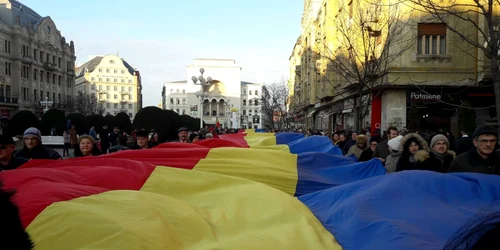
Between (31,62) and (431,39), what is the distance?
72904 mm

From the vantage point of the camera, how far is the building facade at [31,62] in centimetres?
7200

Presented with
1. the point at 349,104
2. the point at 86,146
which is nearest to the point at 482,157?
the point at 86,146

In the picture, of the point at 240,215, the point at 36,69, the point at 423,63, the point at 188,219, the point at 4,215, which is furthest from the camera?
the point at 36,69

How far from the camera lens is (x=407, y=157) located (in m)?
6.63

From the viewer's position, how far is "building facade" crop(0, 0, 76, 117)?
7200 centimetres

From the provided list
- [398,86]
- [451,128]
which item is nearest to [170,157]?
[398,86]

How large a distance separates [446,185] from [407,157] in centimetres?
241

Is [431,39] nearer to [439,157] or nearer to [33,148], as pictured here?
[439,157]

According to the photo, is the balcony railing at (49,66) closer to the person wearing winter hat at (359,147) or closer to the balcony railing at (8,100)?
the balcony railing at (8,100)

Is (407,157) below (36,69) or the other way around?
below

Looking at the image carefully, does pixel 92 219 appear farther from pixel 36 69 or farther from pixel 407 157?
pixel 36 69

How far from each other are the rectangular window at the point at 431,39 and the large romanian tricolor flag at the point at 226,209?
20.5 metres

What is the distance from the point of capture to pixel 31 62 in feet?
256

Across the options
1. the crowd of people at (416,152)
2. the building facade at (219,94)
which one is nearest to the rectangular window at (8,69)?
the building facade at (219,94)
